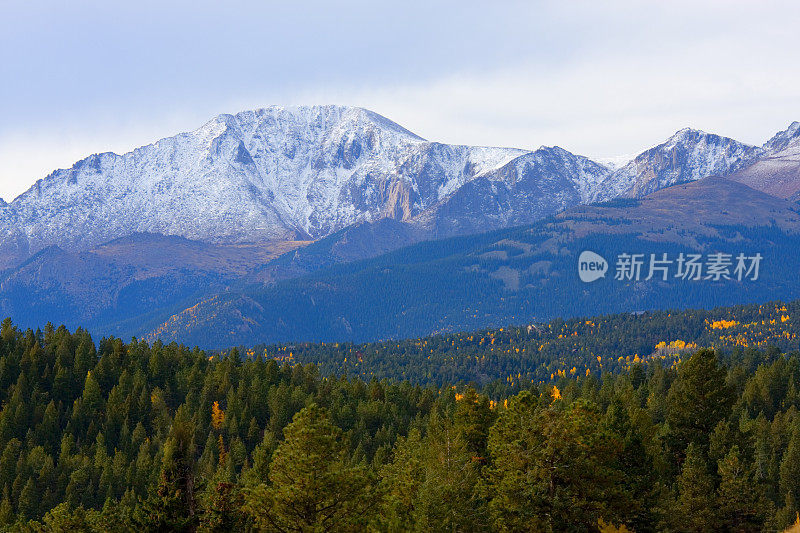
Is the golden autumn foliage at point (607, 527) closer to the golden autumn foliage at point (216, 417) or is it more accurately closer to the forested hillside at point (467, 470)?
the forested hillside at point (467, 470)

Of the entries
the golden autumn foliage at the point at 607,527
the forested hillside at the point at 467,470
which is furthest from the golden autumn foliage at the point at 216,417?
the golden autumn foliage at the point at 607,527

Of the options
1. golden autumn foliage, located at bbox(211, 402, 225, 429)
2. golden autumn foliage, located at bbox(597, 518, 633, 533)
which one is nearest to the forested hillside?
golden autumn foliage, located at bbox(597, 518, 633, 533)

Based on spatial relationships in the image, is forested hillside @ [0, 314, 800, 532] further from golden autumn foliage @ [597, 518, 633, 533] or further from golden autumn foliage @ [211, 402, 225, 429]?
golden autumn foliage @ [211, 402, 225, 429]

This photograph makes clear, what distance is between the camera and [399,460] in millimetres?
78625

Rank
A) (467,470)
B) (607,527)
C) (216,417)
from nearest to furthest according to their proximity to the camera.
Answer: (607,527) → (467,470) → (216,417)

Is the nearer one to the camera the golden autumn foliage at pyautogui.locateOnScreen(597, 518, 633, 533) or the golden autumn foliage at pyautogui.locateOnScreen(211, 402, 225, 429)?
the golden autumn foliage at pyautogui.locateOnScreen(597, 518, 633, 533)

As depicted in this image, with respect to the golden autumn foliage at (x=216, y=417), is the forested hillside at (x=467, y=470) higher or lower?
higher

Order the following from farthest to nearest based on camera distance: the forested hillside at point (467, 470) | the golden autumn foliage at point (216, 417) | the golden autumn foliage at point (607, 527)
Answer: the golden autumn foliage at point (216, 417)
the golden autumn foliage at point (607, 527)
the forested hillside at point (467, 470)

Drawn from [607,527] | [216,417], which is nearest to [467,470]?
[607,527]

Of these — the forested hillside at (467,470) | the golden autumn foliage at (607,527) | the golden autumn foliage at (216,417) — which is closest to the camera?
the forested hillside at (467,470)

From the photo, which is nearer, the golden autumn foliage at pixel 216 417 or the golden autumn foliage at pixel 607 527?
the golden autumn foliage at pixel 607 527

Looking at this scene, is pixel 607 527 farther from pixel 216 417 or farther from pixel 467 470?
pixel 216 417

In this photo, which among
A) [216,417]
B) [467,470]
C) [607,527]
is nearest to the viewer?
[607,527]

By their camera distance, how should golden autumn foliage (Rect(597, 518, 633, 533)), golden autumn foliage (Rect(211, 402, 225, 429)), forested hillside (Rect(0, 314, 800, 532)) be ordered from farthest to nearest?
1. golden autumn foliage (Rect(211, 402, 225, 429))
2. golden autumn foliage (Rect(597, 518, 633, 533))
3. forested hillside (Rect(0, 314, 800, 532))
